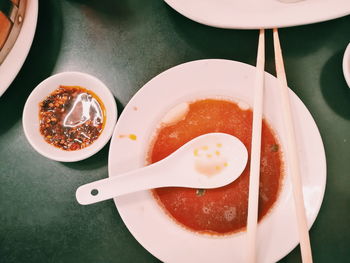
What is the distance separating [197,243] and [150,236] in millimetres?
186

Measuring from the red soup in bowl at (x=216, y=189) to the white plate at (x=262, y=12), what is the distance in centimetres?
33

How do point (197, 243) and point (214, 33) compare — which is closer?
point (197, 243)

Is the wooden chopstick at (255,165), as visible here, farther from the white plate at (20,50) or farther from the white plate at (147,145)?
the white plate at (20,50)

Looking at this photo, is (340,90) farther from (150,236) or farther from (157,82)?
(150,236)

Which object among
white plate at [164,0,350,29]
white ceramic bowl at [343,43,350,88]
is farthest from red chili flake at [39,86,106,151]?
white ceramic bowl at [343,43,350,88]

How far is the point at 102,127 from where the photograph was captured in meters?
1.40

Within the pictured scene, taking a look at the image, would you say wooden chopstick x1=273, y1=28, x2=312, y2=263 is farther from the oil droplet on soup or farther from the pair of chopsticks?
the oil droplet on soup

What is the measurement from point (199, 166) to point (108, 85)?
0.54 meters

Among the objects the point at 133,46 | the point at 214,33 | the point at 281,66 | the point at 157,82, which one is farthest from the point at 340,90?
the point at 133,46

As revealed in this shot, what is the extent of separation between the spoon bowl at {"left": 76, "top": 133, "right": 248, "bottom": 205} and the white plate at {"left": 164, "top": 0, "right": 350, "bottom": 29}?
18.5 inches

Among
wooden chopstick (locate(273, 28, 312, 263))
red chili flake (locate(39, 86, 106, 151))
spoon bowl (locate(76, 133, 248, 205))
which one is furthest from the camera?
red chili flake (locate(39, 86, 106, 151))

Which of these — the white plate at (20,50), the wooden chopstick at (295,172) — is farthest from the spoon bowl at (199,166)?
the white plate at (20,50)

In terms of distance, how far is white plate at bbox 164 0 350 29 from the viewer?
1335 millimetres

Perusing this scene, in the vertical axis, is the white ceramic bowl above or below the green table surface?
above
